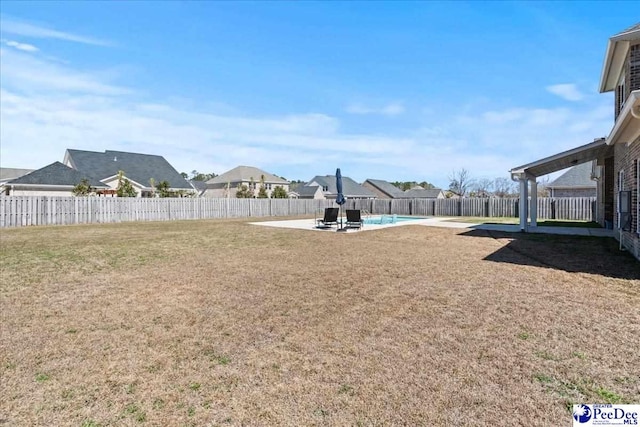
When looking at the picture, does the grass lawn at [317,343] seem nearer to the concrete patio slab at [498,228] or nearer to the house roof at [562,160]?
the house roof at [562,160]

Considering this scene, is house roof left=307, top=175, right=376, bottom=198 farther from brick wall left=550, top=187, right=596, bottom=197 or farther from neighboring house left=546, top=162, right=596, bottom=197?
neighboring house left=546, top=162, right=596, bottom=197

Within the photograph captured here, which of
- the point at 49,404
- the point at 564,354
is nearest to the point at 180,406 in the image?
the point at 49,404

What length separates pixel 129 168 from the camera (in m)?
33.9

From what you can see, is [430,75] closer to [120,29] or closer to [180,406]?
[120,29]

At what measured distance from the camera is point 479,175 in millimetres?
49344

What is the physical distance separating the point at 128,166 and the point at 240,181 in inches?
529

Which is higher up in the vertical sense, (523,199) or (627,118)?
(627,118)

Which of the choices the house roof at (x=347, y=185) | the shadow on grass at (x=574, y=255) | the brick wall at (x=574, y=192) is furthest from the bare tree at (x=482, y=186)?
the shadow on grass at (x=574, y=255)

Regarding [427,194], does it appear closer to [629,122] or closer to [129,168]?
[129,168]

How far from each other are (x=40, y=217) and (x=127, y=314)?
62.4ft

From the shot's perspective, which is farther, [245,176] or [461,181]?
[461,181]

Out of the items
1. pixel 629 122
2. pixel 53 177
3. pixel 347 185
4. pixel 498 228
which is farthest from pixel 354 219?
pixel 347 185

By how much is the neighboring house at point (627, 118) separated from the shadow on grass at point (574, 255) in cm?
51

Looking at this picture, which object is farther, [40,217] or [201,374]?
[40,217]
